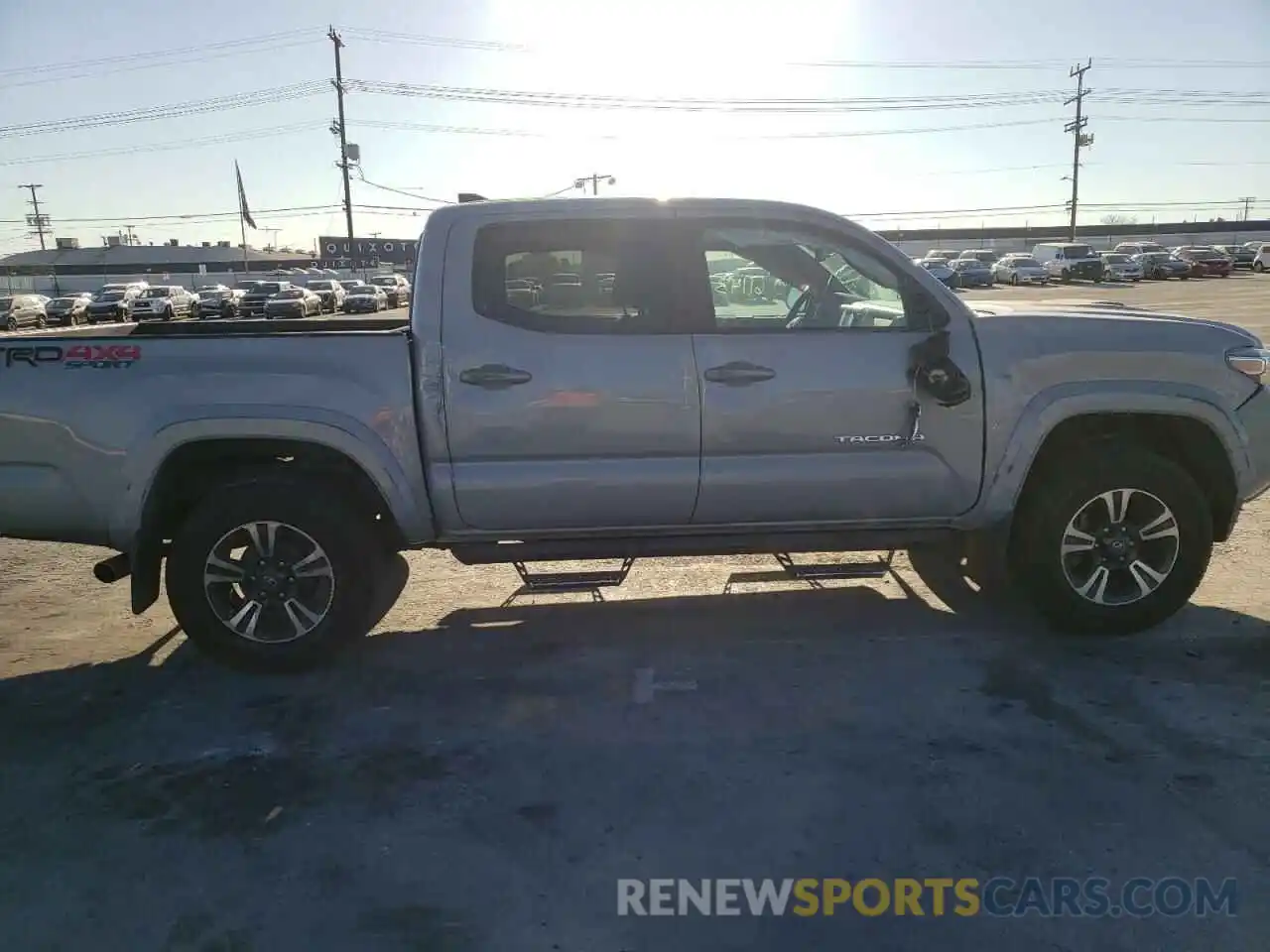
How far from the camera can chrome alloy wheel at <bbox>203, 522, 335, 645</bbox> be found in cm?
397

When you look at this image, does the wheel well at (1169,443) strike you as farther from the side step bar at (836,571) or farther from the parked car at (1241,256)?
the parked car at (1241,256)

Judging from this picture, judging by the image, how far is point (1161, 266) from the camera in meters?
49.2

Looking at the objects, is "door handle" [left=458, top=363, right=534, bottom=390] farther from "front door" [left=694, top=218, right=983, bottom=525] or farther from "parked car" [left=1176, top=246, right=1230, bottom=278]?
"parked car" [left=1176, top=246, right=1230, bottom=278]

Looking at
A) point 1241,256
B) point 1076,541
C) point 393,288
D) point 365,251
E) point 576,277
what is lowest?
point 1076,541

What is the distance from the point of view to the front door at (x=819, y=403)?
3.96m

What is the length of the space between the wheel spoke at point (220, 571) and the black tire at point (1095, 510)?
3.63 m

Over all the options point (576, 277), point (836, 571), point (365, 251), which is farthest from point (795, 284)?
point (365, 251)

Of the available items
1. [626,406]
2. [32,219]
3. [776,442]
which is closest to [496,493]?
[626,406]

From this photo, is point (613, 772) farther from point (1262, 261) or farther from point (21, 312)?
point (1262, 261)

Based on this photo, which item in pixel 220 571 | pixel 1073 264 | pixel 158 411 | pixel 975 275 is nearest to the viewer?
pixel 158 411

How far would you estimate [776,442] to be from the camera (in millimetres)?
4008

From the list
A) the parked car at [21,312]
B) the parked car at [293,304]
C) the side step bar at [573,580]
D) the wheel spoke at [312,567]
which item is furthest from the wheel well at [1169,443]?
the parked car at [21,312]

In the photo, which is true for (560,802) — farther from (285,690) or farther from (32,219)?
(32,219)

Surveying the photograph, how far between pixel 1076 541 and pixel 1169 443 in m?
0.72
